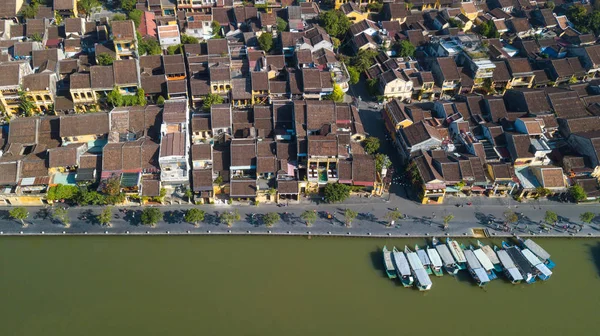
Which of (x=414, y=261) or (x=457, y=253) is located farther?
(x=457, y=253)

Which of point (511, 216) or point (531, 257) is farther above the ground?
point (511, 216)

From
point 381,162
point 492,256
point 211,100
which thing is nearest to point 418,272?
point 492,256

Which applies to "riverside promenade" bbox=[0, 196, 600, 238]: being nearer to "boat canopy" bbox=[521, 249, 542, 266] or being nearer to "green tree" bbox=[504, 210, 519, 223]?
"green tree" bbox=[504, 210, 519, 223]

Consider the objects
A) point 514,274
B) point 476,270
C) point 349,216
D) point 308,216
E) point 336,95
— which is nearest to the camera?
point 514,274

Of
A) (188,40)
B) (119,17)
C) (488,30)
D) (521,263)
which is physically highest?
(119,17)

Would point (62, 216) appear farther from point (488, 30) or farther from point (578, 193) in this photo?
point (488, 30)

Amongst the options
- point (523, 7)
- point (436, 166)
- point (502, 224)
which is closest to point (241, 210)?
point (436, 166)
